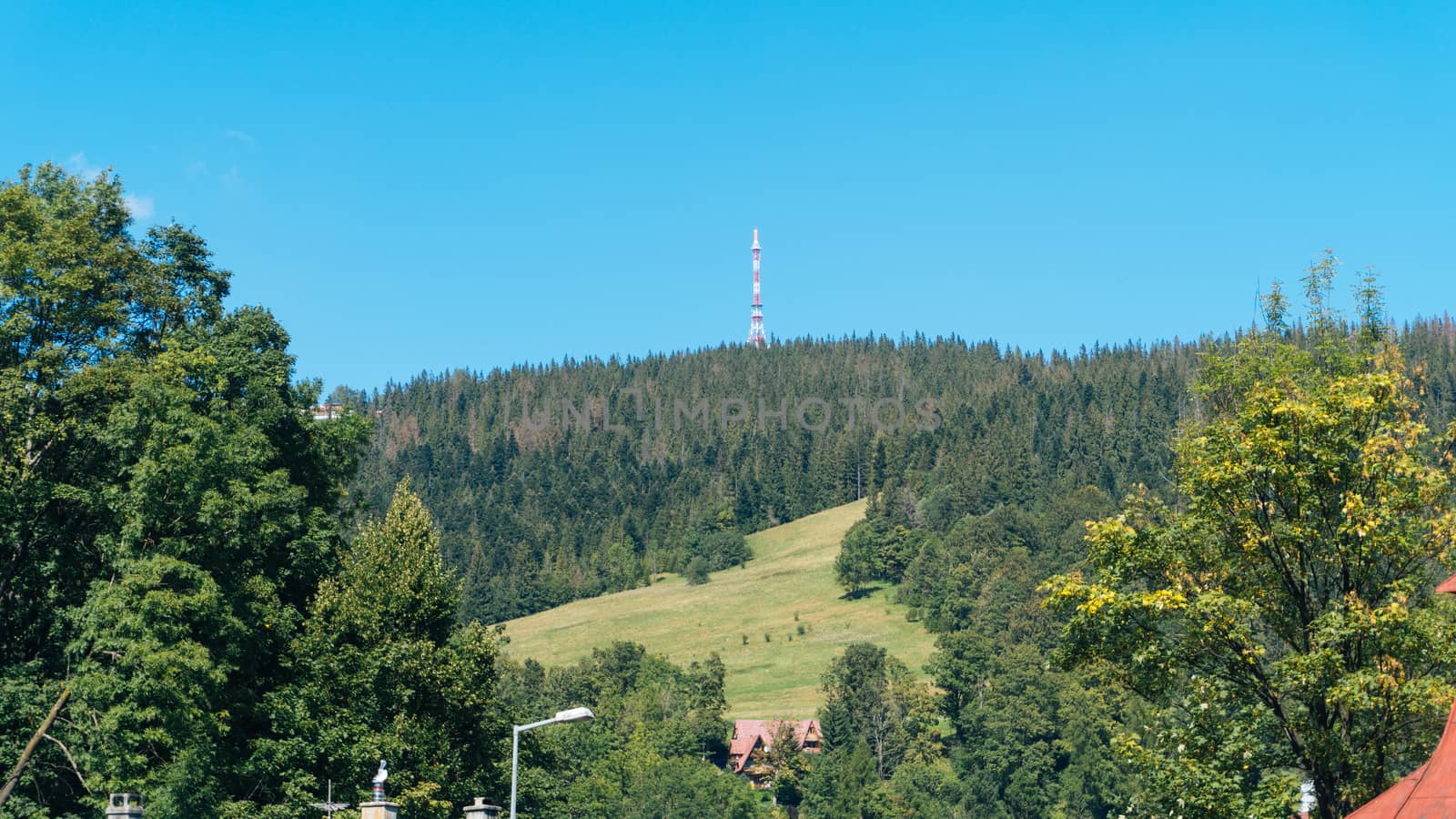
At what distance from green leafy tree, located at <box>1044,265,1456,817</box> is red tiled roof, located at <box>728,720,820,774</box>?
135486mm

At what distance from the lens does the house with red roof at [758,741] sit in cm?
16712

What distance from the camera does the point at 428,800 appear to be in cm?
5353

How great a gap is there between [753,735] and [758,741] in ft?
→ 5.31

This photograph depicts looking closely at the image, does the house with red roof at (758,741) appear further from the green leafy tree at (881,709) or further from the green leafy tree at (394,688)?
the green leafy tree at (394,688)

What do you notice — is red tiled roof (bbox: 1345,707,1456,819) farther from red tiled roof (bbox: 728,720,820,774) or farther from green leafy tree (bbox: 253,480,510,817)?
red tiled roof (bbox: 728,720,820,774)

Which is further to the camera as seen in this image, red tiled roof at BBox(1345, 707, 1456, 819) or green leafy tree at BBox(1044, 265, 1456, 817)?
green leafy tree at BBox(1044, 265, 1456, 817)

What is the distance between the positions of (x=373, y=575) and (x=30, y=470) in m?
11.7

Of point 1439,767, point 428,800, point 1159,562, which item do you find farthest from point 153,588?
point 1439,767

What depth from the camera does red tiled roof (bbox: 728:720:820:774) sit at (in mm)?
168875

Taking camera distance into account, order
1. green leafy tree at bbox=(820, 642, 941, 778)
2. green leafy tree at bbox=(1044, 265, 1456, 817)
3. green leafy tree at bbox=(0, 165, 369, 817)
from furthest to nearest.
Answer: green leafy tree at bbox=(820, 642, 941, 778)
green leafy tree at bbox=(0, 165, 369, 817)
green leafy tree at bbox=(1044, 265, 1456, 817)

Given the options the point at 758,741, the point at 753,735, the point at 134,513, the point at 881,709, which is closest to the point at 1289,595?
the point at 134,513

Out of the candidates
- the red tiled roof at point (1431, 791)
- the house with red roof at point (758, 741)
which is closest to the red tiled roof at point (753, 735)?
the house with red roof at point (758, 741)

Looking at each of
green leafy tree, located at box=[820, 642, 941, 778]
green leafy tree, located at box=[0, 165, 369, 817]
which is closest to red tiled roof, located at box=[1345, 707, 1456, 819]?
green leafy tree, located at box=[0, 165, 369, 817]

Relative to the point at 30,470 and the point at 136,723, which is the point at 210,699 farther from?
the point at 30,470
